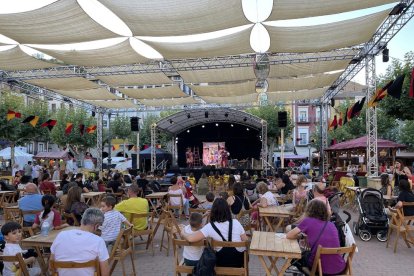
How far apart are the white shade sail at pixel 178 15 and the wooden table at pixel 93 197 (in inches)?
158

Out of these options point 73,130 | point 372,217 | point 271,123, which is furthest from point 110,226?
Answer: point 271,123

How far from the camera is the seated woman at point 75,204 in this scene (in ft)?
17.9

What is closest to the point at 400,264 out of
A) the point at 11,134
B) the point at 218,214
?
the point at 218,214

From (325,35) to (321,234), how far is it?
7.41 m

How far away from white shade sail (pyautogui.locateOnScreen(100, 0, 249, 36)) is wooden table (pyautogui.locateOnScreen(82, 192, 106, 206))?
4020 mm

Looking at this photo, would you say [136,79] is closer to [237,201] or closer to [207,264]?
[237,201]

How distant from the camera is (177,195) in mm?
8047

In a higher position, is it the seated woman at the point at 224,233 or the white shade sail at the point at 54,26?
the white shade sail at the point at 54,26

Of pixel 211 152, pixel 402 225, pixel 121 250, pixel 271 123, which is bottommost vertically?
pixel 402 225

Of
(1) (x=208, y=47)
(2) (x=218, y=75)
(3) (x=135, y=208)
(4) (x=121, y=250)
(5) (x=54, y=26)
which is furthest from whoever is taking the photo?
(2) (x=218, y=75)

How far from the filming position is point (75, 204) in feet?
18.1

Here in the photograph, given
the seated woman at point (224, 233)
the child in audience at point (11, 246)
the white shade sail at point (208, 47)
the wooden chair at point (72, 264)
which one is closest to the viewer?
the wooden chair at point (72, 264)

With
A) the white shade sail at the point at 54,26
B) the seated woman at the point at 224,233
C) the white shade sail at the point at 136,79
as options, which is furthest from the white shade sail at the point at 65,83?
the seated woman at the point at 224,233

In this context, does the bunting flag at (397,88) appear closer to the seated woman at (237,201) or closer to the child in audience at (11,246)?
the seated woman at (237,201)
